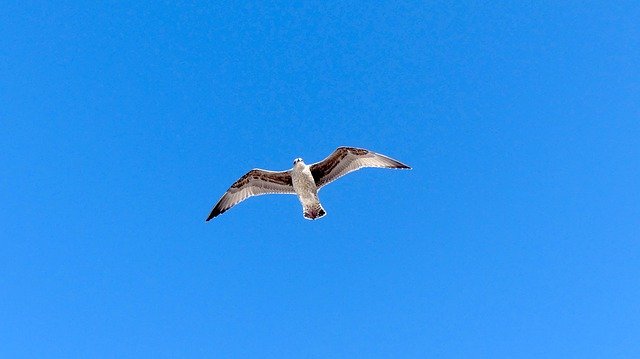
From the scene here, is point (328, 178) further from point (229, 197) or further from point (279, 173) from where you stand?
point (229, 197)

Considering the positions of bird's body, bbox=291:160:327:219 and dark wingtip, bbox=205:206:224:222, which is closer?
bird's body, bbox=291:160:327:219

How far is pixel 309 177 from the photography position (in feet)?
68.7

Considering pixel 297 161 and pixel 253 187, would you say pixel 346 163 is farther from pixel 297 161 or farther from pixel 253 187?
pixel 253 187

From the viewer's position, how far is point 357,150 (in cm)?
2139

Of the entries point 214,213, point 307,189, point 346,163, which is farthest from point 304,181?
point 214,213

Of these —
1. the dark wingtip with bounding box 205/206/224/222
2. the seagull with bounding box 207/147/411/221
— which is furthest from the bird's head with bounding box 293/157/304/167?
the dark wingtip with bounding box 205/206/224/222

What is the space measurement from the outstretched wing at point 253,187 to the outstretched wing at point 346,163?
3.37ft

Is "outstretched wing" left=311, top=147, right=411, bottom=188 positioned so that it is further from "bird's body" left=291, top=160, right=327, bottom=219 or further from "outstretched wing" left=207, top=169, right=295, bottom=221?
"outstretched wing" left=207, top=169, right=295, bottom=221

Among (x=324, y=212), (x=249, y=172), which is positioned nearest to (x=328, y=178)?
(x=324, y=212)

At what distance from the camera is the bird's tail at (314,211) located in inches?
823

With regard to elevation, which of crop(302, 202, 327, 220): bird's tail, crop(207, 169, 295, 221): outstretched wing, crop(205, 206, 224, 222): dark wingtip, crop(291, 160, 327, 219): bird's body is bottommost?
crop(302, 202, 327, 220): bird's tail

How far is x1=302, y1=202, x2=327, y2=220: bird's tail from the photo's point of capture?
20.9 metres

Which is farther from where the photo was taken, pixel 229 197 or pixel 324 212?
pixel 229 197

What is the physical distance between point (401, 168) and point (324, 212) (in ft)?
9.73
